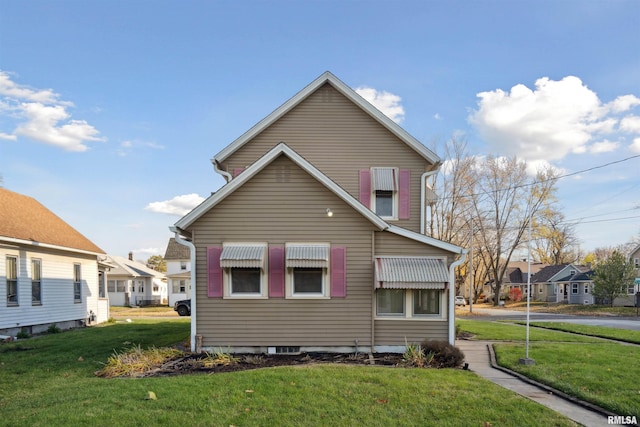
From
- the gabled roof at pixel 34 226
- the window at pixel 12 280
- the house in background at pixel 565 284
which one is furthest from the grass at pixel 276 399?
the house in background at pixel 565 284

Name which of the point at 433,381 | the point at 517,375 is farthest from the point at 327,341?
the point at 517,375

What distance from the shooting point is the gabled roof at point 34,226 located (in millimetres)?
14634

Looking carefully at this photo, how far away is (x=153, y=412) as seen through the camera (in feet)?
18.6

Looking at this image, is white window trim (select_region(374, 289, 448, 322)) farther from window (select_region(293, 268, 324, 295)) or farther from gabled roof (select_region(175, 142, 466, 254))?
window (select_region(293, 268, 324, 295))

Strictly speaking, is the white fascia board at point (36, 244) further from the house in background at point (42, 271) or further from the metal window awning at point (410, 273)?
the metal window awning at point (410, 273)

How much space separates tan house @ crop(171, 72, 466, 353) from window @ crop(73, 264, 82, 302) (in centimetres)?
1138

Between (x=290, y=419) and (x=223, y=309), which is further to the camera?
(x=223, y=309)

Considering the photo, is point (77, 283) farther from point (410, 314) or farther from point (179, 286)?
point (179, 286)

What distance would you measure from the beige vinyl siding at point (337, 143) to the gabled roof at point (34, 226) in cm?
884

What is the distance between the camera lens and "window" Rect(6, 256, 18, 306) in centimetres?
1434

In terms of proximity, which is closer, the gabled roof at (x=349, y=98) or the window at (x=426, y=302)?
the window at (x=426, y=302)

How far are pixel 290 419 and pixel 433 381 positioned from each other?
3068 millimetres

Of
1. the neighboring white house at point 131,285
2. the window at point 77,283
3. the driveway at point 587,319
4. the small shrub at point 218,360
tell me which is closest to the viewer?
the small shrub at point 218,360

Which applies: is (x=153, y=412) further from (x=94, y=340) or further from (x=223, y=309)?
(x=94, y=340)
